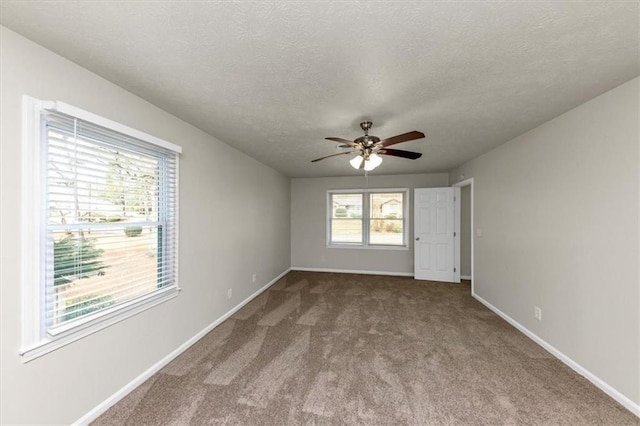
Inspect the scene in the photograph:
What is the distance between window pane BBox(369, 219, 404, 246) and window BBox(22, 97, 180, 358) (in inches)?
177

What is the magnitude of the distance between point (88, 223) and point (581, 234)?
3.98 meters

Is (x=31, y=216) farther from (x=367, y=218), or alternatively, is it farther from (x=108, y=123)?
(x=367, y=218)

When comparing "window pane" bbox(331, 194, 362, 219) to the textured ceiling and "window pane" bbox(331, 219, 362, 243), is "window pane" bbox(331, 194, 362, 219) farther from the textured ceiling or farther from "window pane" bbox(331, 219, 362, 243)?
the textured ceiling

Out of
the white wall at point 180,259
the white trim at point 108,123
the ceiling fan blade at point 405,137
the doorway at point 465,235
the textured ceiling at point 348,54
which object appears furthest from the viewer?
the doorway at point 465,235

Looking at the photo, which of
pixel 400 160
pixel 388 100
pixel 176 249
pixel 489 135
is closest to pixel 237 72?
pixel 388 100

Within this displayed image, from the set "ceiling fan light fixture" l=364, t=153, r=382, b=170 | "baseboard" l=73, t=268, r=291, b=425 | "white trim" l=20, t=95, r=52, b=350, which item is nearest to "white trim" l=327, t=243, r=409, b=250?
"baseboard" l=73, t=268, r=291, b=425

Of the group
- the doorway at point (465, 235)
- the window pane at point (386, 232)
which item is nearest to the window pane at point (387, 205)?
the window pane at point (386, 232)

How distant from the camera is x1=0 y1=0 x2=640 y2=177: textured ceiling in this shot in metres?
1.19

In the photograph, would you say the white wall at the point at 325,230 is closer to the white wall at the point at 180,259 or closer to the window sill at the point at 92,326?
the white wall at the point at 180,259

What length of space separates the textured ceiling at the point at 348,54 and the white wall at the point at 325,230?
3187 millimetres

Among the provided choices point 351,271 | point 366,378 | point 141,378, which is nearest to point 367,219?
point 351,271

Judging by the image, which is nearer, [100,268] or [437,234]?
[100,268]

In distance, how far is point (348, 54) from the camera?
4.90 feet

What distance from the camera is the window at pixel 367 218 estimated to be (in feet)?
19.1
